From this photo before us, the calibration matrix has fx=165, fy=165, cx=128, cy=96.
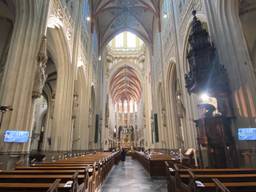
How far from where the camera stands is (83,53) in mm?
13289

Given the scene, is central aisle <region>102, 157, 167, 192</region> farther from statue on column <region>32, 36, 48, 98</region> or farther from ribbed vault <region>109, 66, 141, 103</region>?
ribbed vault <region>109, 66, 141, 103</region>

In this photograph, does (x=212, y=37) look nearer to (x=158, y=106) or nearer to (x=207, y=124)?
(x=207, y=124)

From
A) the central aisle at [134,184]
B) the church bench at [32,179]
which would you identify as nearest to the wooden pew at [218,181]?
the church bench at [32,179]

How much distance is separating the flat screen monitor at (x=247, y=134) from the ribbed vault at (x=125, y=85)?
87.1 feet

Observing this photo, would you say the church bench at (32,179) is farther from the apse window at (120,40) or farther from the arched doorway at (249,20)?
the apse window at (120,40)

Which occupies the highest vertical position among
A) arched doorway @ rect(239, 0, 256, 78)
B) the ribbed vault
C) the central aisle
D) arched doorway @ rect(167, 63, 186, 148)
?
the ribbed vault

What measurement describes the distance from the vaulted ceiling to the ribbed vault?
9.78 m

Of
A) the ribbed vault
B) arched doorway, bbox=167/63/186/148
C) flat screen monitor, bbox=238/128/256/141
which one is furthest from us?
the ribbed vault

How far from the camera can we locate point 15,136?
489 centimetres

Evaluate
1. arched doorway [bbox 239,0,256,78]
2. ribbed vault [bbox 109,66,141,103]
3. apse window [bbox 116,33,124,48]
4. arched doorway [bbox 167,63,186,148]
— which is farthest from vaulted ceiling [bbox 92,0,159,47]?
ribbed vault [bbox 109,66,141,103]

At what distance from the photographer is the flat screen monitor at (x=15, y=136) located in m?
4.78

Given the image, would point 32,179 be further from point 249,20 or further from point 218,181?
point 249,20

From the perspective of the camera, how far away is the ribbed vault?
108ft

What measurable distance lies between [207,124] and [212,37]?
322cm
